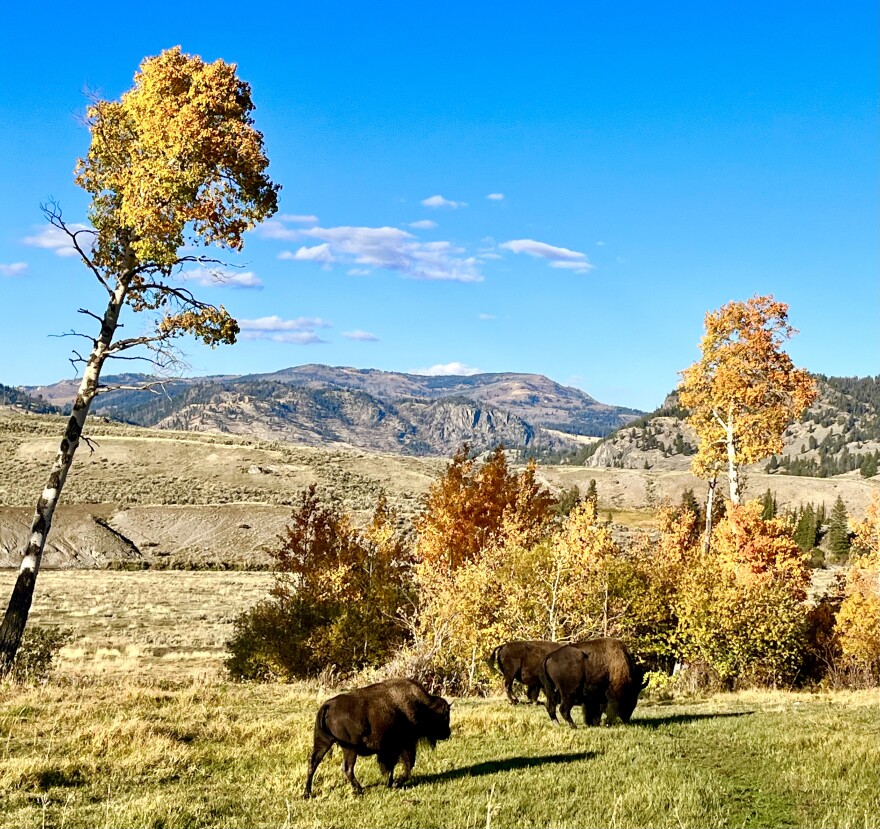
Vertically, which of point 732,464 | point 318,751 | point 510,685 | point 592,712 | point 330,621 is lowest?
point 330,621

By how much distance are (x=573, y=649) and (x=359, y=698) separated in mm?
6282

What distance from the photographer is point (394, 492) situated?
118 m

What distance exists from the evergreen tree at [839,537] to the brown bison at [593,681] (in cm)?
9994

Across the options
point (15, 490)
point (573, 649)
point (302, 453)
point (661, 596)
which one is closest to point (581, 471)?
point (302, 453)


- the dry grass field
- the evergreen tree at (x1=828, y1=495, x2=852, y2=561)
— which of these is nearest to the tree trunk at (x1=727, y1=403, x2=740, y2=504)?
the dry grass field

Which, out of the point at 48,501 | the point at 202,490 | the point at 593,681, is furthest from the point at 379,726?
the point at 202,490

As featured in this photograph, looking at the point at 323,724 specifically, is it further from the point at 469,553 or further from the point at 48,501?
the point at 469,553

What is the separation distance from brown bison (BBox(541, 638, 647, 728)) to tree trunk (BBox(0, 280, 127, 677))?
11.1 metres

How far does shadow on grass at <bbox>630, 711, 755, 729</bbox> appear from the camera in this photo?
1557 cm

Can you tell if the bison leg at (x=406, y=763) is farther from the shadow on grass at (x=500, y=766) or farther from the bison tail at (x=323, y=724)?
the bison tail at (x=323, y=724)

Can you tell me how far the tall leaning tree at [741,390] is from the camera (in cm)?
3034

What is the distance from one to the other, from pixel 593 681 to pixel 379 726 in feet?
21.1

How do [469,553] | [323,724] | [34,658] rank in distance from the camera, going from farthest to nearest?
[469,553], [34,658], [323,724]

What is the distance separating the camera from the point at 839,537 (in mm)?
109500
